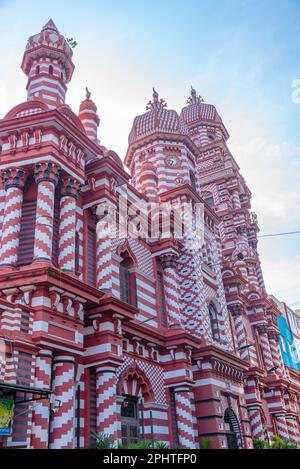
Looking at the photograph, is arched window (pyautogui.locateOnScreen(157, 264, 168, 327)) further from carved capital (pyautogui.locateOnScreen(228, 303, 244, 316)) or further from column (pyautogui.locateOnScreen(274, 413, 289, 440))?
column (pyautogui.locateOnScreen(274, 413, 289, 440))

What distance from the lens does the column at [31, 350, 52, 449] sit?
422 inches

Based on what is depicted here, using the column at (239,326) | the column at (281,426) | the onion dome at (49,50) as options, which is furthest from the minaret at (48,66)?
the column at (281,426)

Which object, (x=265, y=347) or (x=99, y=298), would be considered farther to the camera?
(x=265, y=347)

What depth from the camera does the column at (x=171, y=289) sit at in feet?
64.0

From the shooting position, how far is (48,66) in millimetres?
20594

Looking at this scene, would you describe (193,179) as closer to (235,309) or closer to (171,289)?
(235,309)

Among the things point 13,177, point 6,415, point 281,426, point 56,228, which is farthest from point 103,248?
point 281,426

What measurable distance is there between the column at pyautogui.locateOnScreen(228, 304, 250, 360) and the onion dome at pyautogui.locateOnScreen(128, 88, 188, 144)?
38.2 ft

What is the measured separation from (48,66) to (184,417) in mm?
16386

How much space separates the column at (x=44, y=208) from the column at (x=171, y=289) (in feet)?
25.7

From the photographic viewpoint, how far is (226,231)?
127 ft

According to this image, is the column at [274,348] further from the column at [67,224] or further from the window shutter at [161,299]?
the column at [67,224]
